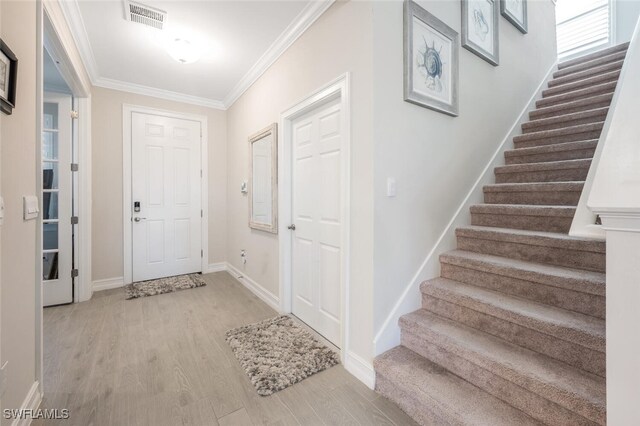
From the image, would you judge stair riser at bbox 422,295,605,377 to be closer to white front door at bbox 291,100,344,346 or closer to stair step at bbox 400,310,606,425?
stair step at bbox 400,310,606,425

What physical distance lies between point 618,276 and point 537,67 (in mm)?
3586

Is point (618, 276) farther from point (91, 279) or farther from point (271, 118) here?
point (91, 279)

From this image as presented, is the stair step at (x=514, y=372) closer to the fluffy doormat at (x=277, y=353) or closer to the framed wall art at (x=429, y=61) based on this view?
the fluffy doormat at (x=277, y=353)

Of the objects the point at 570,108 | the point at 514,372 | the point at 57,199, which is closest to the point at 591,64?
the point at 570,108

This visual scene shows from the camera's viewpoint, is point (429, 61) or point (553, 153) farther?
point (553, 153)

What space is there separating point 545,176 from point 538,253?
0.93 meters

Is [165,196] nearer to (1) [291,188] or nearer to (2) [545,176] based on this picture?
(1) [291,188]

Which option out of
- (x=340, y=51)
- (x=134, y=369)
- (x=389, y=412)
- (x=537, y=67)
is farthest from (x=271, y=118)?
(x=537, y=67)

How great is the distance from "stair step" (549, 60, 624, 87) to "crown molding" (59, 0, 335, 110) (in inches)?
125

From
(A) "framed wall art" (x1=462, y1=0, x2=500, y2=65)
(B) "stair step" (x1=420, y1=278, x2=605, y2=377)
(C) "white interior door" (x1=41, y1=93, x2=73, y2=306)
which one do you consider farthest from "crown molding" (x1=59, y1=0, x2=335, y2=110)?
(B) "stair step" (x1=420, y1=278, x2=605, y2=377)

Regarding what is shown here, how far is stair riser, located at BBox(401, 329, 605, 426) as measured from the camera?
119cm

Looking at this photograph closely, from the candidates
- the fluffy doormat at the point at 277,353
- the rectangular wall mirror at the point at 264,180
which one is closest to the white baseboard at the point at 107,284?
the rectangular wall mirror at the point at 264,180

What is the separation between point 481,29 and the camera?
2537 millimetres

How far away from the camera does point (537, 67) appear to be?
10.9 ft
